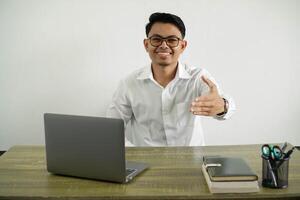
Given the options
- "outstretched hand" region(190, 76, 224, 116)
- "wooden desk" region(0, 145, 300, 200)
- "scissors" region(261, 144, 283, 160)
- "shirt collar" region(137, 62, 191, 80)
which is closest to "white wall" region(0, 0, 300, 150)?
"shirt collar" region(137, 62, 191, 80)

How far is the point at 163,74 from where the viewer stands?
90.0 inches

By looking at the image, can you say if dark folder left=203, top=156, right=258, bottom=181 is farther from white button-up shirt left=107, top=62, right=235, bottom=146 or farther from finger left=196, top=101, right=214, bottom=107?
white button-up shirt left=107, top=62, right=235, bottom=146

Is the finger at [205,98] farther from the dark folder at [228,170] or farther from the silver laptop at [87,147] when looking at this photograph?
the silver laptop at [87,147]

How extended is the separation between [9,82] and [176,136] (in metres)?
1.42

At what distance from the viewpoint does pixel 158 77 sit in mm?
2312

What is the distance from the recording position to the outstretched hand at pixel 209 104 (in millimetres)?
1743

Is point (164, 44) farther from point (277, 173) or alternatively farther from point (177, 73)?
point (277, 173)

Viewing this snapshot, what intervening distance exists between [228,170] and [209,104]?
1.70ft

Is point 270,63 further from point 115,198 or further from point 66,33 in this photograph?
point 115,198

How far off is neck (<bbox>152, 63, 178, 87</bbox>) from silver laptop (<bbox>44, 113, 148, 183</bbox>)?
3.02 feet

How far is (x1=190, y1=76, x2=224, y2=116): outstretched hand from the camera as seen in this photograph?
1.74 m

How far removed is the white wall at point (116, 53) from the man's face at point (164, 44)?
603 mm

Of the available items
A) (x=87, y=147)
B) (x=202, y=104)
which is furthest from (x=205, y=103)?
(x=87, y=147)

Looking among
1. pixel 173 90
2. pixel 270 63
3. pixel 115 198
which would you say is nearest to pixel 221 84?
pixel 270 63
